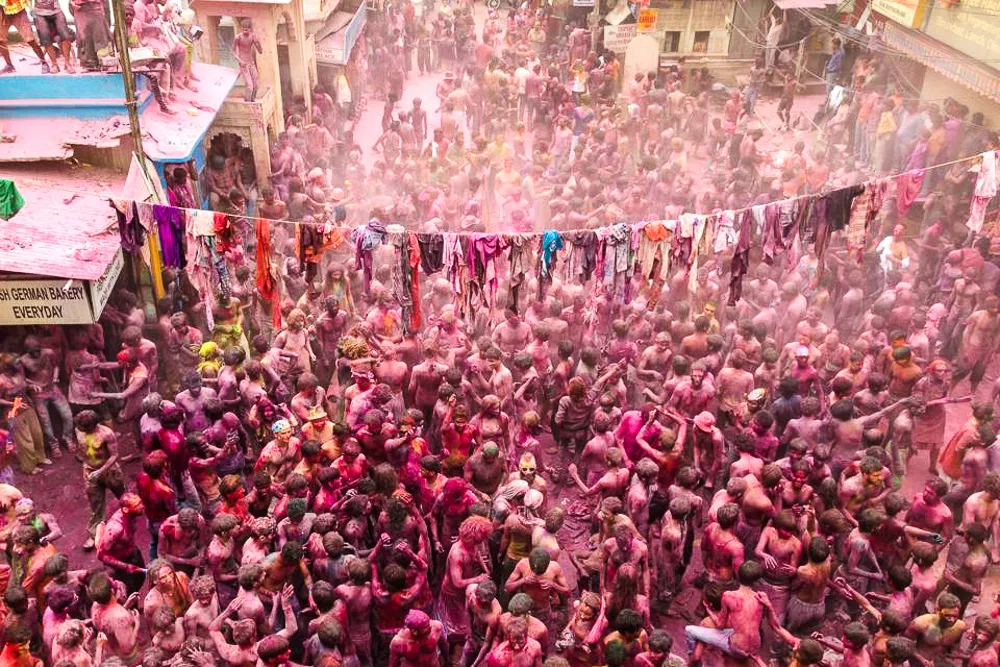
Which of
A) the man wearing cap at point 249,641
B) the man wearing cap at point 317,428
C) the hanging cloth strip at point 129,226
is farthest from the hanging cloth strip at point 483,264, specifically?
the man wearing cap at point 249,641

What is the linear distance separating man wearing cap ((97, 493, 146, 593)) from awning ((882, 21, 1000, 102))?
1481 cm

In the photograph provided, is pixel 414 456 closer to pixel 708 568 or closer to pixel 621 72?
pixel 708 568

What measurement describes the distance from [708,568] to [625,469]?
1162 mm

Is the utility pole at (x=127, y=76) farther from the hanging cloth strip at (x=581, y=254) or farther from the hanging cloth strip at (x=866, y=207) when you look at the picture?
the hanging cloth strip at (x=866, y=207)

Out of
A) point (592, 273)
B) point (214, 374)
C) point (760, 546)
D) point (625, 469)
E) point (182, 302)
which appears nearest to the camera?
point (760, 546)

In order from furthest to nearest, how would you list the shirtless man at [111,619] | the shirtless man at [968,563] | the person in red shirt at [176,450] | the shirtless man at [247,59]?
the shirtless man at [247,59] < the person in red shirt at [176,450] < the shirtless man at [968,563] < the shirtless man at [111,619]

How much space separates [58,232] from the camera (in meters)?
11.0

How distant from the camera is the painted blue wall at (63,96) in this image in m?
13.2

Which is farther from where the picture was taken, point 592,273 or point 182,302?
point 182,302

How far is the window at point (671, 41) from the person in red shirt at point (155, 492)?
20.3 m

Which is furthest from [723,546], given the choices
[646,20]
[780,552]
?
[646,20]

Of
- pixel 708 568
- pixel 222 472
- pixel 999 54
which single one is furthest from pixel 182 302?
pixel 999 54

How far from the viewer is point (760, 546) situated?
816 centimetres

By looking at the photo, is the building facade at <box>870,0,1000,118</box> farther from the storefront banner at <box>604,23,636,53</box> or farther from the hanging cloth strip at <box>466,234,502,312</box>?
the hanging cloth strip at <box>466,234,502,312</box>
